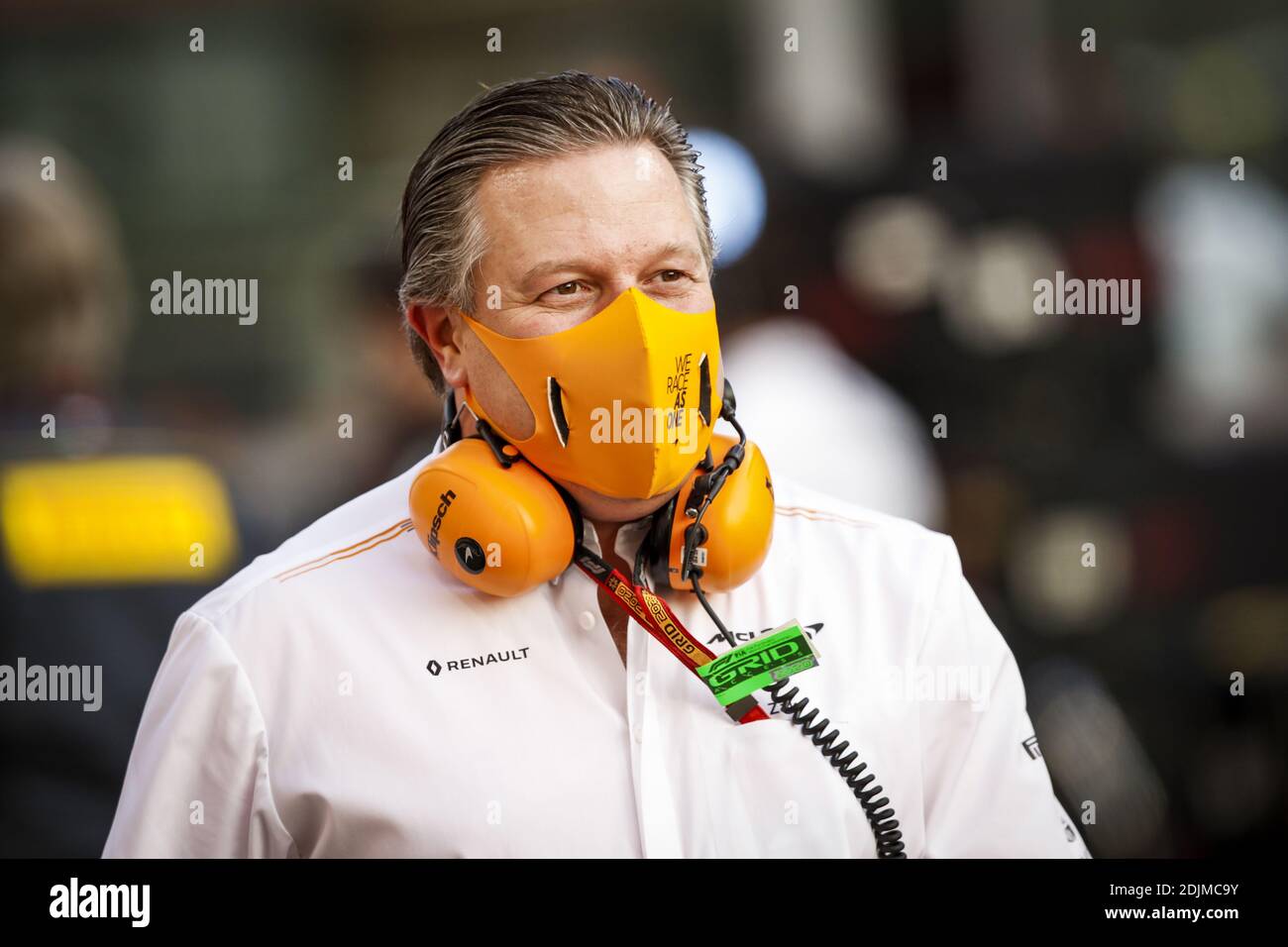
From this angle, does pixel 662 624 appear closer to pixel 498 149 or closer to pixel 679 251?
pixel 679 251

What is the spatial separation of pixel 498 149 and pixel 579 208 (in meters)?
0.17

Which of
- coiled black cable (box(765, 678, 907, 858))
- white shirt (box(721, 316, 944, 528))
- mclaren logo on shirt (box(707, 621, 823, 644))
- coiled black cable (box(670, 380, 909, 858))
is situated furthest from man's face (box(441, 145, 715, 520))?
white shirt (box(721, 316, 944, 528))

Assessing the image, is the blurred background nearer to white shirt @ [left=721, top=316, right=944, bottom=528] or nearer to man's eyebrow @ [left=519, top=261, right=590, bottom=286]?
white shirt @ [left=721, top=316, right=944, bottom=528]

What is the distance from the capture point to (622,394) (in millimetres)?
1954

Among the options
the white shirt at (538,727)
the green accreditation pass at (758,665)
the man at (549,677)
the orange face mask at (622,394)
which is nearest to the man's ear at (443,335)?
the man at (549,677)

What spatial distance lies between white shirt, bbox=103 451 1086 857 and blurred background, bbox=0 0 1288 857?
23cm

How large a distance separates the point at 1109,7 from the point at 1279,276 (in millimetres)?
921

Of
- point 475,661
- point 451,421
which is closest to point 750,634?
point 475,661

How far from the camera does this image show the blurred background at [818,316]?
2391mm

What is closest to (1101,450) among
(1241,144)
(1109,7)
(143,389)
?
(1241,144)

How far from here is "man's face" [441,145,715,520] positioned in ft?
6.40

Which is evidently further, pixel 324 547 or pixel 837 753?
pixel 324 547
